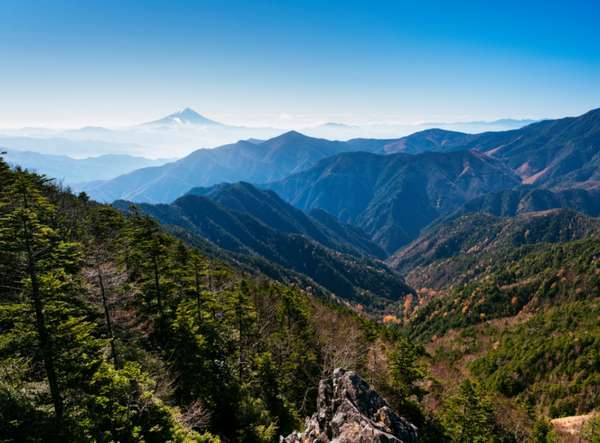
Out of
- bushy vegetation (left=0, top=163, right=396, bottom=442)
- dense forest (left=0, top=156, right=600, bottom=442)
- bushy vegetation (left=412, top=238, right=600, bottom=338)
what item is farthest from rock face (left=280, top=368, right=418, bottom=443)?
bushy vegetation (left=412, top=238, right=600, bottom=338)

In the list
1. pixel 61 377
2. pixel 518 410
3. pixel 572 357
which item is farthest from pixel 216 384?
pixel 572 357

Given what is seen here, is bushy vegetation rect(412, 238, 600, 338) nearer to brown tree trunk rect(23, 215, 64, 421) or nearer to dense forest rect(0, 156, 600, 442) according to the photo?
dense forest rect(0, 156, 600, 442)

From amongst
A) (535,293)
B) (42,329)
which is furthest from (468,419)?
(535,293)

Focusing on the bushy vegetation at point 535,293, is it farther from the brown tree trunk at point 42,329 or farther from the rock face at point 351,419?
the brown tree trunk at point 42,329

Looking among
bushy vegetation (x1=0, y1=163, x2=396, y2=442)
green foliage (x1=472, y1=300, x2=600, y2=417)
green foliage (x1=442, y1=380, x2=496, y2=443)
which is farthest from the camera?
green foliage (x1=472, y1=300, x2=600, y2=417)

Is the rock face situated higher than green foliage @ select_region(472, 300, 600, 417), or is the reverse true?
the rock face

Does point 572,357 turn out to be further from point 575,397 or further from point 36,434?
point 36,434
